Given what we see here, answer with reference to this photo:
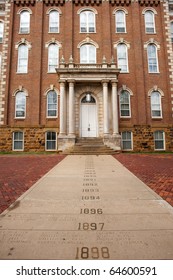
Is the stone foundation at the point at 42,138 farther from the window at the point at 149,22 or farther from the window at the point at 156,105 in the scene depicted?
the window at the point at 149,22

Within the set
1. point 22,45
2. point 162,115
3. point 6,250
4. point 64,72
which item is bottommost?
point 6,250

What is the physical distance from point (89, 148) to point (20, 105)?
28.0 feet

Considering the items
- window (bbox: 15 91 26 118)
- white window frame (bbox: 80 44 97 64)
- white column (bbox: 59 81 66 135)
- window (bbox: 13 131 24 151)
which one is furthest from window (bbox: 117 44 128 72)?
window (bbox: 13 131 24 151)

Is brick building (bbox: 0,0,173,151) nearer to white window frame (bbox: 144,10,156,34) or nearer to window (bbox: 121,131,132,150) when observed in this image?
window (bbox: 121,131,132,150)

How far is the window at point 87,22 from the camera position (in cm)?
1747

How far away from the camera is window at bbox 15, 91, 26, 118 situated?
16.3 m

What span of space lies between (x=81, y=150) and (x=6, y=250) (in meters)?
11.1

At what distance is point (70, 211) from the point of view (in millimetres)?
2742

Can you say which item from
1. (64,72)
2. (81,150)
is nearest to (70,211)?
(81,150)

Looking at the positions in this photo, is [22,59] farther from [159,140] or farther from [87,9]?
[159,140]

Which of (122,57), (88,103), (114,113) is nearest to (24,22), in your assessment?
(122,57)

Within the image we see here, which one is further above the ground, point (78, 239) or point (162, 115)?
point (162, 115)

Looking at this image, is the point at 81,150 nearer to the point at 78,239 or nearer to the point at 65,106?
the point at 65,106

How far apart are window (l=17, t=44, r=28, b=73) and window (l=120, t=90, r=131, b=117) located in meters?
10.0
